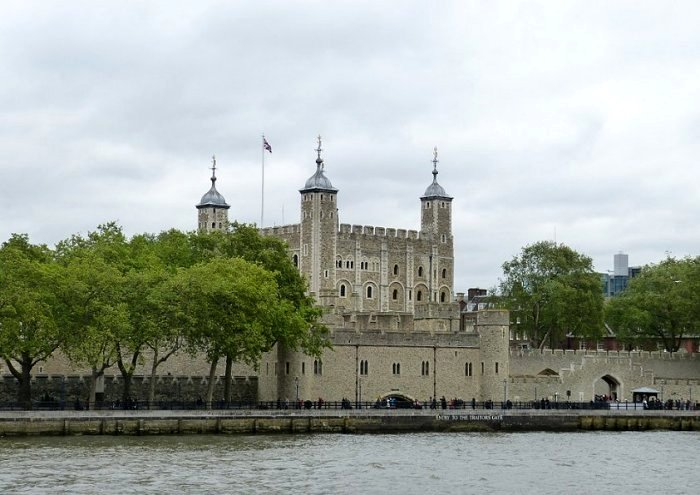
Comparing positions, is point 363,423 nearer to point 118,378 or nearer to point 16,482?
point 118,378

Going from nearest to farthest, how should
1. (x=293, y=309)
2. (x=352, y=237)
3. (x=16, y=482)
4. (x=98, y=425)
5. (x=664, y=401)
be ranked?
(x=16, y=482), (x=98, y=425), (x=293, y=309), (x=664, y=401), (x=352, y=237)

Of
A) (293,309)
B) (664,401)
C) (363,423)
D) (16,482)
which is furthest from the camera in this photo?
(664,401)

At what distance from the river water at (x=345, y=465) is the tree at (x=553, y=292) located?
109ft

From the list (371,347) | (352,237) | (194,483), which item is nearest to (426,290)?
(352,237)

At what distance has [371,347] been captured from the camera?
271ft

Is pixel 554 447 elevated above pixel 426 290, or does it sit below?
below

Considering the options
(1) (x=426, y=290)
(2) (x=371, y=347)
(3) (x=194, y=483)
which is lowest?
(3) (x=194, y=483)

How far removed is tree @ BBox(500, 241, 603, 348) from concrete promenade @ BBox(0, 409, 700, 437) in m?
23.1

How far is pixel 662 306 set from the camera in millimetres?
106875

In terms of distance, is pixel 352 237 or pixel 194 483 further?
pixel 352 237

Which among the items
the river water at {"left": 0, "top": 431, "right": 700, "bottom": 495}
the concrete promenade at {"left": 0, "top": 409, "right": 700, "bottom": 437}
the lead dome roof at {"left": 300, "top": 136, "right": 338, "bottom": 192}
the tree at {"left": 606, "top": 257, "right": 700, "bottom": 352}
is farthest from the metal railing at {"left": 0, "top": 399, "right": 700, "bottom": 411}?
the lead dome roof at {"left": 300, "top": 136, "right": 338, "bottom": 192}

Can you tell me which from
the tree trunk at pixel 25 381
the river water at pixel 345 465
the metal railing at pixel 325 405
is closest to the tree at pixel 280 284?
the metal railing at pixel 325 405

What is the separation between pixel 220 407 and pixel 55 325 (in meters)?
8.89

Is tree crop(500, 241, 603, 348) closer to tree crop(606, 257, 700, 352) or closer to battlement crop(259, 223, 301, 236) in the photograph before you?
tree crop(606, 257, 700, 352)
